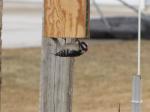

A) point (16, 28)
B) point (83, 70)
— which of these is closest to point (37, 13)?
point (16, 28)

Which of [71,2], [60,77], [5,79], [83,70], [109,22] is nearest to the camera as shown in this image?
[71,2]

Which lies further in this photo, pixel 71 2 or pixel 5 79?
A: pixel 5 79

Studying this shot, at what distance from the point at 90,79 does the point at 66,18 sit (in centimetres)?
682

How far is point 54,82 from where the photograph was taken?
4.61 metres

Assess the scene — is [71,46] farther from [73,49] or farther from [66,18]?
[66,18]

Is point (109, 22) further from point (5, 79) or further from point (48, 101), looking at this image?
point (48, 101)

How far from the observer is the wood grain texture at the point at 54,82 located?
4590mm

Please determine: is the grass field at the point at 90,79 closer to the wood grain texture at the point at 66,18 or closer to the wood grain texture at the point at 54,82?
the wood grain texture at the point at 54,82

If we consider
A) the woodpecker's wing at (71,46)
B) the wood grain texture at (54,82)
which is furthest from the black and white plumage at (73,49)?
the wood grain texture at (54,82)

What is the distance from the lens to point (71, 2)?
13.4 ft

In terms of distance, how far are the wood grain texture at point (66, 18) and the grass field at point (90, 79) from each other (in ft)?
13.3

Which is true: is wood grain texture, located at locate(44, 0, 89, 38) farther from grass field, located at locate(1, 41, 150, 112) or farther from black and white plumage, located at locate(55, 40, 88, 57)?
grass field, located at locate(1, 41, 150, 112)

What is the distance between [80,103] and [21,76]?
2.29 metres

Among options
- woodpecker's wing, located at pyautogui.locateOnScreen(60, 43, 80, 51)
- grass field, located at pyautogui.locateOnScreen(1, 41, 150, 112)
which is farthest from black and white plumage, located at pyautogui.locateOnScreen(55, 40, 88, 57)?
grass field, located at pyautogui.locateOnScreen(1, 41, 150, 112)
